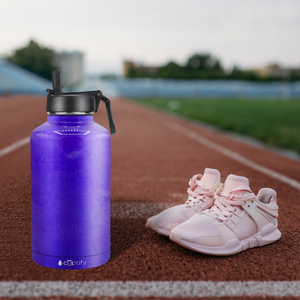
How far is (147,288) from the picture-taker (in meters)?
1.65

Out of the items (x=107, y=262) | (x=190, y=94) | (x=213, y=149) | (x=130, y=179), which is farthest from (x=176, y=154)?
(x=190, y=94)

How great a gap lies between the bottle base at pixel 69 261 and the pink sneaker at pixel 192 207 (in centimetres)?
53

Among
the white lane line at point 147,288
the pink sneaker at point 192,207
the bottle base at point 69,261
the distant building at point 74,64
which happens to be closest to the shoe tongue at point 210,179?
the pink sneaker at point 192,207

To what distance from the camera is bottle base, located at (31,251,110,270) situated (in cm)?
179

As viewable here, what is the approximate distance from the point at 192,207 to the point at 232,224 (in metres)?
0.33

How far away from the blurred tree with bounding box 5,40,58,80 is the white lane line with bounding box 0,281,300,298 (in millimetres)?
50435

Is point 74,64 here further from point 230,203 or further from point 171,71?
point 230,203

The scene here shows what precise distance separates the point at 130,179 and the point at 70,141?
8.47ft

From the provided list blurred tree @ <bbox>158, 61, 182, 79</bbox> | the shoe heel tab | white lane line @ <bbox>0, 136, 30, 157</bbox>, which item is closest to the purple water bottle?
the shoe heel tab

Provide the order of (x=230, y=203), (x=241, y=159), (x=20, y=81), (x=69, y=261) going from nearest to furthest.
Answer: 1. (x=69, y=261)
2. (x=230, y=203)
3. (x=241, y=159)
4. (x=20, y=81)

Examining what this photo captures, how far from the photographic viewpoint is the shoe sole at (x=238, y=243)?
201cm

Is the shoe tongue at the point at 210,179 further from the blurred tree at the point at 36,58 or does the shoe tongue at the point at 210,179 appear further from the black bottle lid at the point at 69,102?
the blurred tree at the point at 36,58

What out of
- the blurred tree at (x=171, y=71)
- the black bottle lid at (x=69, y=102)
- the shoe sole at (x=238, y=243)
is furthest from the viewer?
the blurred tree at (x=171, y=71)

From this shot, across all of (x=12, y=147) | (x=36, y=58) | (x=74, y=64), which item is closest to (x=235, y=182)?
(x=12, y=147)
